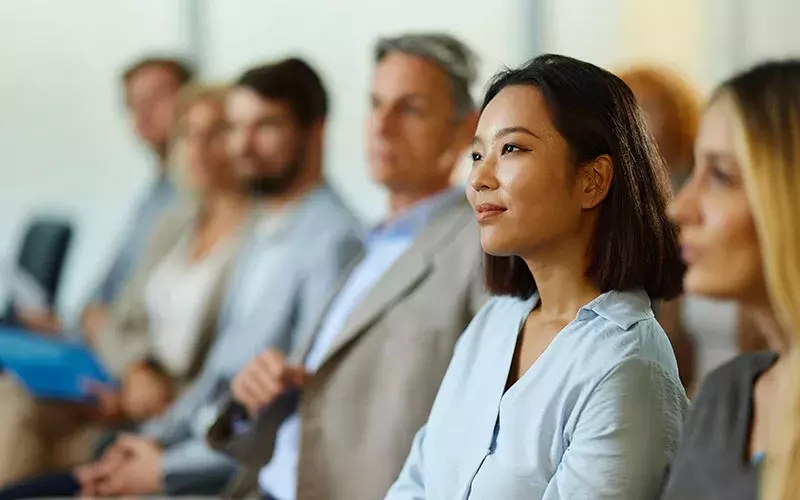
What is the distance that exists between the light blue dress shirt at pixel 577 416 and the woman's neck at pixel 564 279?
0.01 meters

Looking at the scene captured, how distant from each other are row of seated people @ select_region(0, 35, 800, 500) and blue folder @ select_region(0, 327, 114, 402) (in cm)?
15

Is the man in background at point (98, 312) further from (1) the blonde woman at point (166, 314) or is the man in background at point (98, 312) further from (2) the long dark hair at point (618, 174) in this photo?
(2) the long dark hair at point (618, 174)

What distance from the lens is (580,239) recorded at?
2.89 feet

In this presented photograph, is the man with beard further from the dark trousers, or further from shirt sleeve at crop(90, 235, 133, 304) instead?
shirt sleeve at crop(90, 235, 133, 304)

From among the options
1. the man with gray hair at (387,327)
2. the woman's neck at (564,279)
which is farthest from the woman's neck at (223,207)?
the woman's neck at (564,279)

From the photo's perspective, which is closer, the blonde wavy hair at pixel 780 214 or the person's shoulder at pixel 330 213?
the blonde wavy hair at pixel 780 214

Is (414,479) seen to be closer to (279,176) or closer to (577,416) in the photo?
(577,416)

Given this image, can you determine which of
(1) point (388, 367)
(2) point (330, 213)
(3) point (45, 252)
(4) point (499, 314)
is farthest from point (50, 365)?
(4) point (499, 314)

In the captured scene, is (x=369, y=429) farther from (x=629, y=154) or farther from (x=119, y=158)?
(x=119, y=158)

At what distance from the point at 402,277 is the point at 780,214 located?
19.4 inches

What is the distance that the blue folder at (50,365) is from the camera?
208cm

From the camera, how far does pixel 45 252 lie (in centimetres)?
223

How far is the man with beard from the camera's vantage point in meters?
1.61

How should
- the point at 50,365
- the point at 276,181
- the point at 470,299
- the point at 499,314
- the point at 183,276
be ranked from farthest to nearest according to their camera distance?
the point at 50,365, the point at 183,276, the point at 276,181, the point at 470,299, the point at 499,314
